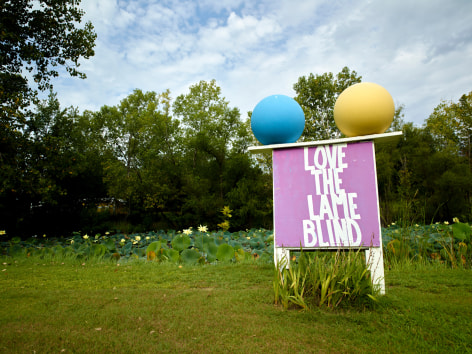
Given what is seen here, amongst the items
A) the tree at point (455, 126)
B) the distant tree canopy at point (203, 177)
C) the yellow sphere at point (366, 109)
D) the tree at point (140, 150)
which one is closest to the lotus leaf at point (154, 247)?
the yellow sphere at point (366, 109)

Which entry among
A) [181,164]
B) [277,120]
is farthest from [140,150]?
[277,120]

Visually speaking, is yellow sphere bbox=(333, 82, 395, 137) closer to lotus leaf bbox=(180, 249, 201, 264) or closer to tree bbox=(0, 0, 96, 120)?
lotus leaf bbox=(180, 249, 201, 264)

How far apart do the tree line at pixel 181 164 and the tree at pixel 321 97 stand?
0.06m

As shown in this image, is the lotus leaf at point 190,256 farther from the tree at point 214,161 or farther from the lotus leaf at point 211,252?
the tree at point 214,161

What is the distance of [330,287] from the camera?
10.3ft

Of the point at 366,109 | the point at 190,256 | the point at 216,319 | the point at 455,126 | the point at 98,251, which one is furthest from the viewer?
the point at 455,126

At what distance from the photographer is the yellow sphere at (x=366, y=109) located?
11.6 ft

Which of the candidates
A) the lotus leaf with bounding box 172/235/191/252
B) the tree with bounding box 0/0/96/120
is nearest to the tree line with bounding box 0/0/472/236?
the tree with bounding box 0/0/96/120

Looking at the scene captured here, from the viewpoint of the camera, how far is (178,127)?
21578mm

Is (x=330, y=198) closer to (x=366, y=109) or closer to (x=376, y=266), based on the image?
(x=376, y=266)

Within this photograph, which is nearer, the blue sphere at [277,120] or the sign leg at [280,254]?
the sign leg at [280,254]

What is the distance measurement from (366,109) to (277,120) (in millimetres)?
1013

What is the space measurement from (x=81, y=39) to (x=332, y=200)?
9.78m

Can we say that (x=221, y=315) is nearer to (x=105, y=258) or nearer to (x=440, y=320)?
(x=440, y=320)
